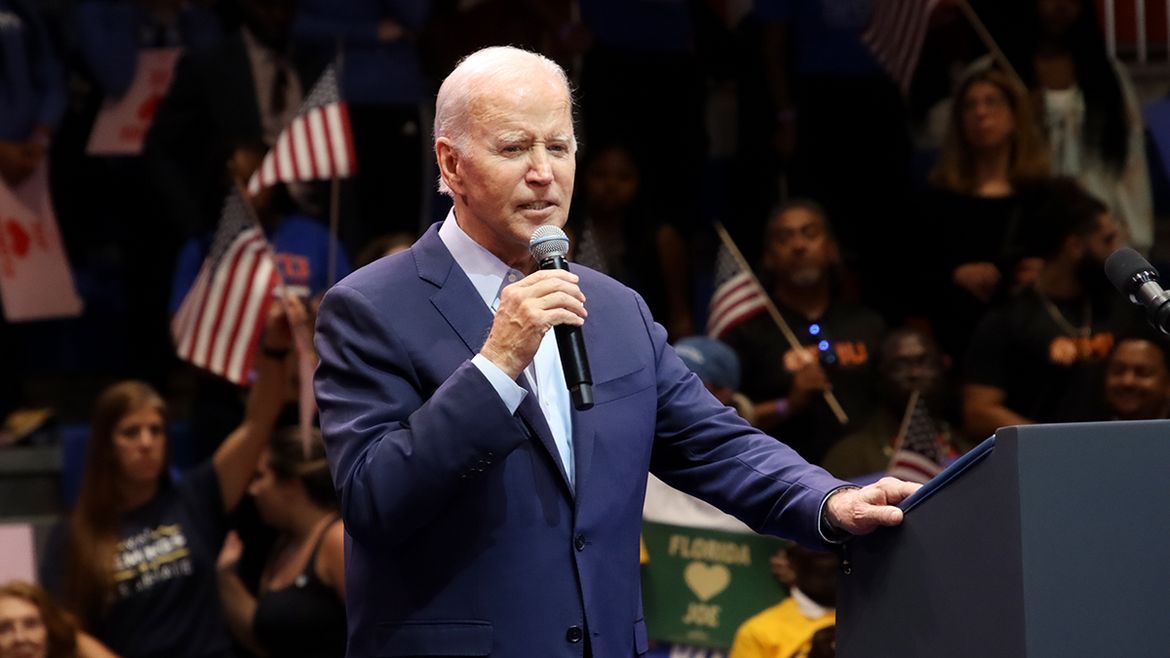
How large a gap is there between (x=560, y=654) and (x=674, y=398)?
1.60 feet

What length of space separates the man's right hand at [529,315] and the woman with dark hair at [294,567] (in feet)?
8.98

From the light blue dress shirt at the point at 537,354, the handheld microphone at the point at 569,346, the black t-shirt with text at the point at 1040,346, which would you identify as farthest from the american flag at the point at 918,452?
the handheld microphone at the point at 569,346

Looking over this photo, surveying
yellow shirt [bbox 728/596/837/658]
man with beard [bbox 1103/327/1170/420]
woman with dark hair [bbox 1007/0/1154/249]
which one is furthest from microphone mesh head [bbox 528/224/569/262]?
woman with dark hair [bbox 1007/0/1154/249]

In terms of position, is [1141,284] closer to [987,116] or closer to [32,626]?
[32,626]

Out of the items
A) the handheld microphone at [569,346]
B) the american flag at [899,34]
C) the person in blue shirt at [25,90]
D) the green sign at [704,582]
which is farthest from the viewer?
the american flag at [899,34]

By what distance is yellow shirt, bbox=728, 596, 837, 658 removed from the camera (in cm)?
452

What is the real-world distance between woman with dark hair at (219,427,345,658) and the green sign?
35.1 inches

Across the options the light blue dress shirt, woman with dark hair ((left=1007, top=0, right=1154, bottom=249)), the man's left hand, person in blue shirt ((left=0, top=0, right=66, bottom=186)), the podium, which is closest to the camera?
the podium

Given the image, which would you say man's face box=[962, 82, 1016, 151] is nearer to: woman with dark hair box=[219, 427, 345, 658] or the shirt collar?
woman with dark hair box=[219, 427, 345, 658]

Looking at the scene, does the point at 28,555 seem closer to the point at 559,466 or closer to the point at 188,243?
the point at 188,243

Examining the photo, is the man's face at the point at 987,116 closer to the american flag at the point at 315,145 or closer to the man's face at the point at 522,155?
the american flag at the point at 315,145

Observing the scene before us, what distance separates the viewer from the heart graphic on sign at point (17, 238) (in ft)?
22.0

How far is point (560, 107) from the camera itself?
256 cm

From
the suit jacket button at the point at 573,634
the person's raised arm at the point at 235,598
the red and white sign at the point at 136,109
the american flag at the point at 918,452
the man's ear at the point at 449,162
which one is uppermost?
the red and white sign at the point at 136,109
